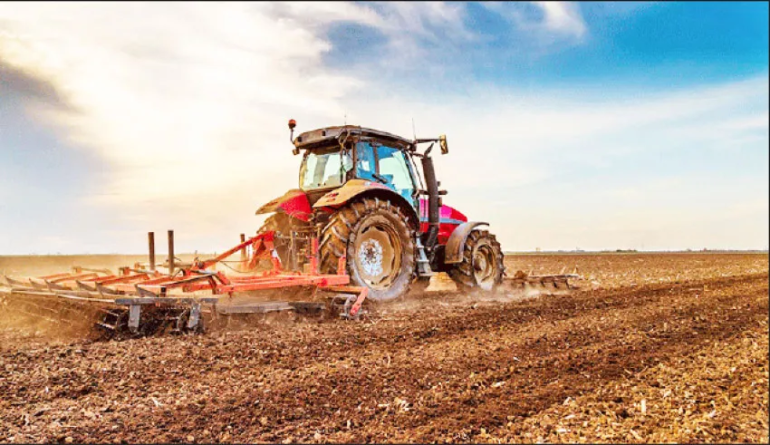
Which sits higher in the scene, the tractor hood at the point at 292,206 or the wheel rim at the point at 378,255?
the tractor hood at the point at 292,206

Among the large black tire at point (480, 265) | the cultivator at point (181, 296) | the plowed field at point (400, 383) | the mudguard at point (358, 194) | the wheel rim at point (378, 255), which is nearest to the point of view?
the plowed field at point (400, 383)

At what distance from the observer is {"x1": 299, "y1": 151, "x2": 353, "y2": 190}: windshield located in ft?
26.0

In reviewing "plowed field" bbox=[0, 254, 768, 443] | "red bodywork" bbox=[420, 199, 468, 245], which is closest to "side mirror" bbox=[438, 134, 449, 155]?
"red bodywork" bbox=[420, 199, 468, 245]

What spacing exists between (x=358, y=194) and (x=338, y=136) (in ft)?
4.11

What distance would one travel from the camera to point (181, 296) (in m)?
5.53

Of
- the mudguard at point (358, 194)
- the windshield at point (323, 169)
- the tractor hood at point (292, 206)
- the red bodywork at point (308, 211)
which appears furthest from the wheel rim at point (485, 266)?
the tractor hood at point (292, 206)

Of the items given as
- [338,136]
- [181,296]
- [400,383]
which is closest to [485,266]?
[338,136]

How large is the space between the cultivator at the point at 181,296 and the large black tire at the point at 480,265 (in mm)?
3225

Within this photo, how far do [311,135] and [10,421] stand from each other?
5.66 m

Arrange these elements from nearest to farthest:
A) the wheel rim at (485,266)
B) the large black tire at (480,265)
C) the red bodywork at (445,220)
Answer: the red bodywork at (445,220)
the large black tire at (480,265)
the wheel rim at (485,266)

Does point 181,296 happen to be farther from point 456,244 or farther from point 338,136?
point 456,244

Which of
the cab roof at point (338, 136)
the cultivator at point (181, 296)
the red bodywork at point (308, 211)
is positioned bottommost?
the cultivator at point (181, 296)

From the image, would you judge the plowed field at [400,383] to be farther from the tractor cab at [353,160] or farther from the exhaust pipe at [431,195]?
the exhaust pipe at [431,195]

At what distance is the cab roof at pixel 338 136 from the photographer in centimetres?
793
